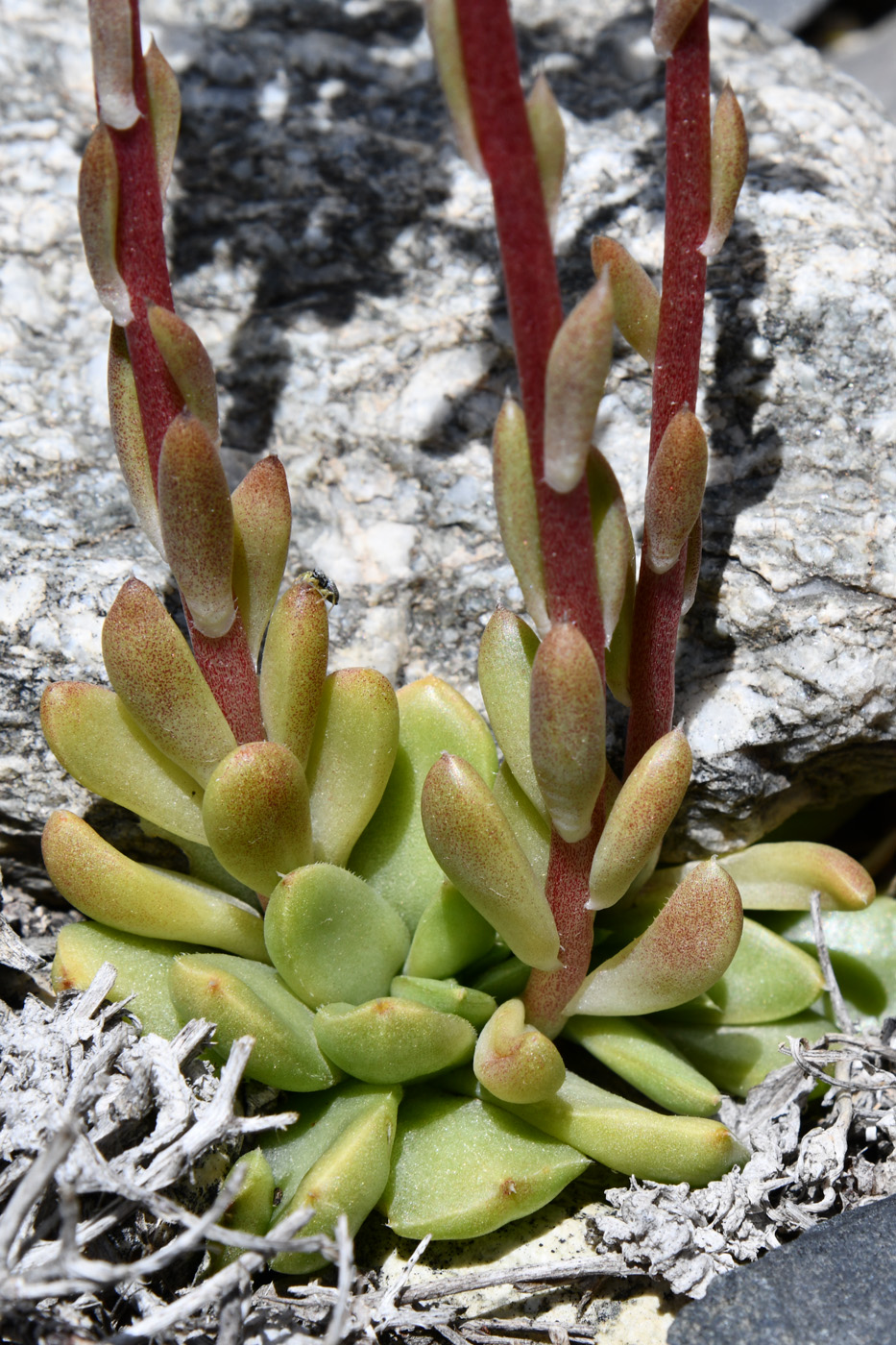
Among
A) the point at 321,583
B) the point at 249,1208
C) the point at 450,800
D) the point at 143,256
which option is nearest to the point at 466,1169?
the point at 249,1208

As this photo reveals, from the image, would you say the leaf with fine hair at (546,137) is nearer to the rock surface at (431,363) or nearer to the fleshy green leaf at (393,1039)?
the rock surface at (431,363)

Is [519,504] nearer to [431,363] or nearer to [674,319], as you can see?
[674,319]

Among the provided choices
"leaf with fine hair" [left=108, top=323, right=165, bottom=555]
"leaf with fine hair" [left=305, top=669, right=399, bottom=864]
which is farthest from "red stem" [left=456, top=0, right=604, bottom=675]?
"leaf with fine hair" [left=108, top=323, right=165, bottom=555]

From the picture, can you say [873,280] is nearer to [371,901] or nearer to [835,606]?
[835,606]

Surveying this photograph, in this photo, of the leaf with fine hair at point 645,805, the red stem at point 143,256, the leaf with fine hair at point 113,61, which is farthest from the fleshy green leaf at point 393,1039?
the leaf with fine hair at point 113,61

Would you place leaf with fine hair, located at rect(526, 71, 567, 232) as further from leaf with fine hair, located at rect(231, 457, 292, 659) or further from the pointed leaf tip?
leaf with fine hair, located at rect(231, 457, 292, 659)

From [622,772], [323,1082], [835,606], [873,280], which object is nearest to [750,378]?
[873,280]
